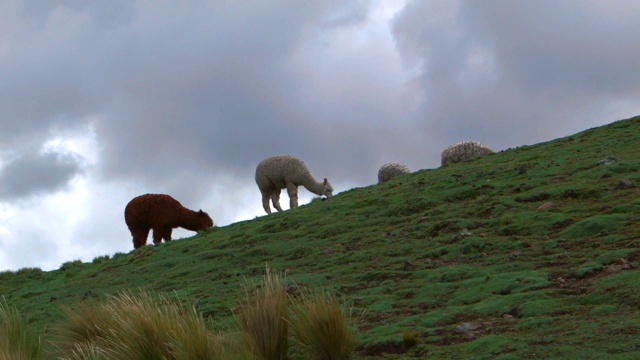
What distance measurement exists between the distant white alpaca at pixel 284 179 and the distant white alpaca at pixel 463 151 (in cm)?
481

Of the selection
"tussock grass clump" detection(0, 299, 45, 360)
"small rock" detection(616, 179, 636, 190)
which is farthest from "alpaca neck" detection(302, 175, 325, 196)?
"tussock grass clump" detection(0, 299, 45, 360)

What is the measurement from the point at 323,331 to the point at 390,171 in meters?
26.6

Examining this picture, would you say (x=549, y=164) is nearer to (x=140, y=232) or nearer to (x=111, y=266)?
(x=111, y=266)

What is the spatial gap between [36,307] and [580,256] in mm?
10964

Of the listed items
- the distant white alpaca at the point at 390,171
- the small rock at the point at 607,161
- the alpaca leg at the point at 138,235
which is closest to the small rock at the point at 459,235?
the small rock at the point at 607,161

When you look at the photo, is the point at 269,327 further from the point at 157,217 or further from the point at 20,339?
the point at 157,217

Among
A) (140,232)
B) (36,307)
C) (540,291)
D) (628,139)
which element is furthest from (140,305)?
(140,232)

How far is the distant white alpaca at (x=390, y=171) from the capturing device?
34875mm

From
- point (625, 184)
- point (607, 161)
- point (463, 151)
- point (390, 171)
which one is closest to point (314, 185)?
point (390, 171)

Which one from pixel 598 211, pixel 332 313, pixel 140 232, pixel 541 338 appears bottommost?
pixel 541 338

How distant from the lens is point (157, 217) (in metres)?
28.0

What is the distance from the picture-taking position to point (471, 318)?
9703 millimetres

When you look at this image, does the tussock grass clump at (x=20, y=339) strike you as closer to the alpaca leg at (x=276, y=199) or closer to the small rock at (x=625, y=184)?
the small rock at (x=625, y=184)

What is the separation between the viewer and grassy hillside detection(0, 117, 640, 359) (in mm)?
9047
